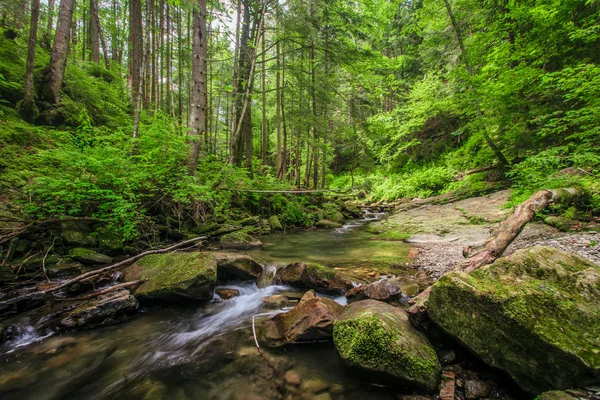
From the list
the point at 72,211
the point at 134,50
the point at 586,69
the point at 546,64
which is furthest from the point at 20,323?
the point at 546,64

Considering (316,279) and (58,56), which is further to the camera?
(58,56)

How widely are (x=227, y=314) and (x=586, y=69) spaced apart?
9.46 metres

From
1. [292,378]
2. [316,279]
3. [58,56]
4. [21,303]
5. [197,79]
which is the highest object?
[58,56]

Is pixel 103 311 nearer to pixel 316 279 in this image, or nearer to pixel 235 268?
pixel 235 268

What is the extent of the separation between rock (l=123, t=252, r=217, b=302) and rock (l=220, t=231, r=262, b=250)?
9.18 feet

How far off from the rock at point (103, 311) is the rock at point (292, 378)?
2.83 m

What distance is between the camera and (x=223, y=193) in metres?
9.52

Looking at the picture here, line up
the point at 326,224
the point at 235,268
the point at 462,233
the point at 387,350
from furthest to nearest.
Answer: the point at 326,224 → the point at 462,233 → the point at 235,268 → the point at 387,350

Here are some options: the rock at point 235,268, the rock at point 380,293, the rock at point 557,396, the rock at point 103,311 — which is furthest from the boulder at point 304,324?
the rock at point 103,311

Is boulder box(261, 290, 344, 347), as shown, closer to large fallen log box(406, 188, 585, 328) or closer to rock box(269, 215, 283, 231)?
large fallen log box(406, 188, 585, 328)

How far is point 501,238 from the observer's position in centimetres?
436

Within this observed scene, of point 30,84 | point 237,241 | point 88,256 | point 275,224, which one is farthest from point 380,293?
point 30,84

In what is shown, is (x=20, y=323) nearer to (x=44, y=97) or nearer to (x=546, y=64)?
(x=44, y=97)

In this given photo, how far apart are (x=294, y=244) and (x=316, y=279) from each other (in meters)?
3.86
